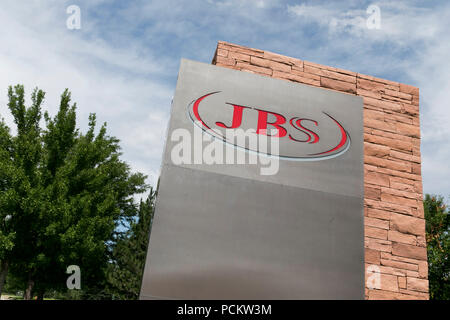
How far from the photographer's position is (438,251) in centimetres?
1892

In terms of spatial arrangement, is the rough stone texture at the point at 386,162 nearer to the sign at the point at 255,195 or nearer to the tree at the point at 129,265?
the sign at the point at 255,195

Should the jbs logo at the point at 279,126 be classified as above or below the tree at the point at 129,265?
above

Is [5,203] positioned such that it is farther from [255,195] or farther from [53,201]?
[255,195]

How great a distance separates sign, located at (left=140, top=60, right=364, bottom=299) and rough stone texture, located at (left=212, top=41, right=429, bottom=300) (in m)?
0.29

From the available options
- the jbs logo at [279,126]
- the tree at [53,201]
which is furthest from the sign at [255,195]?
the tree at [53,201]

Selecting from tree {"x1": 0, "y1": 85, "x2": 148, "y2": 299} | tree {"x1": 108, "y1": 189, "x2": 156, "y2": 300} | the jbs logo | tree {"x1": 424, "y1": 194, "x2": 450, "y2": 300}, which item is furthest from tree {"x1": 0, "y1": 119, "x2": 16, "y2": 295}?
tree {"x1": 424, "y1": 194, "x2": 450, "y2": 300}

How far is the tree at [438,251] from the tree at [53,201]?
1707cm

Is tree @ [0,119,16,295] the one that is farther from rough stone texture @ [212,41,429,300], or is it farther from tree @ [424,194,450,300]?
tree @ [424,194,450,300]

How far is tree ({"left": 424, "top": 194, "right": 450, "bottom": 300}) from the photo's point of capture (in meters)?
18.7

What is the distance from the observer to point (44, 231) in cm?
1195

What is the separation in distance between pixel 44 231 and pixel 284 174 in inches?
417

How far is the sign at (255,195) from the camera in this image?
3805 mm
